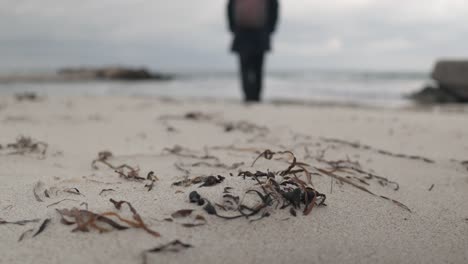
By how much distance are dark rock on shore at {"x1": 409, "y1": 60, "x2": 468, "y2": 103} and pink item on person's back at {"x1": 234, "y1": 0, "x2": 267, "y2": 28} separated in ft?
11.4

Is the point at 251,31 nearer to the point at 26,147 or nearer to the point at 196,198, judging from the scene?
the point at 26,147

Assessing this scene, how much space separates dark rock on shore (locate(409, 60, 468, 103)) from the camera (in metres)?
6.92

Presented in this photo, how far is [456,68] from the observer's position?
6996 millimetres

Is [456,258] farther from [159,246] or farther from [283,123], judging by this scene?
[283,123]

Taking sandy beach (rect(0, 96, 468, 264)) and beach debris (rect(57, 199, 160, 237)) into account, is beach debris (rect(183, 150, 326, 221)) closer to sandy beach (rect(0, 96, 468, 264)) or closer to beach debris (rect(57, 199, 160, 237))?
sandy beach (rect(0, 96, 468, 264))

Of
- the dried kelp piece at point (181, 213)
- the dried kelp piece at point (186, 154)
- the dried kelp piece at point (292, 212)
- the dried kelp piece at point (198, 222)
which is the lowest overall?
the dried kelp piece at point (186, 154)

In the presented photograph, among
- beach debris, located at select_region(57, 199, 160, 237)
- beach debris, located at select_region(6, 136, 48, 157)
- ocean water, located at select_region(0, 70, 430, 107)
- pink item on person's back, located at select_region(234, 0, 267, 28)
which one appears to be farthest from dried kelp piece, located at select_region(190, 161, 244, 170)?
ocean water, located at select_region(0, 70, 430, 107)

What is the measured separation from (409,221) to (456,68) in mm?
6655

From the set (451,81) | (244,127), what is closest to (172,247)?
(244,127)

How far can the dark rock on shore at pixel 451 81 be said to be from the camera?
22.7 feet

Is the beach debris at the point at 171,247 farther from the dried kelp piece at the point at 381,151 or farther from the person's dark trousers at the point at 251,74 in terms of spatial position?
the person's dark trousers at the point at 251,74

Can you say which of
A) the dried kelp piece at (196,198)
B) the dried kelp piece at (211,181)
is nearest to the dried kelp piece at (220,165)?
the dried kelp piece at (211,181)

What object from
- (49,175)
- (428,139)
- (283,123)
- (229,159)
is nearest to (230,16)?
(283,123)

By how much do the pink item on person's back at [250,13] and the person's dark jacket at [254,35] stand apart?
0.07m
